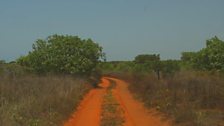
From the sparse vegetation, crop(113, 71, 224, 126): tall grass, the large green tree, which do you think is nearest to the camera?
crop(113, 71, 224, 126): tall grass

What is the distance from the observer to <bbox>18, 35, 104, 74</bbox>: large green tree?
40812 millimetres

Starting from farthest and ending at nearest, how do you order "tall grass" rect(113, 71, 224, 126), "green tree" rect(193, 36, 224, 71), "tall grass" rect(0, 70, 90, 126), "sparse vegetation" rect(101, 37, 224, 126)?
"green tree" rect(193, 36, 224, 71), "sparse vegetation" rect(101, 37, 224, 126), "tall grass" rect(113, 71, 224, 126), "tall grass" rect(0, 70, 90, 126)

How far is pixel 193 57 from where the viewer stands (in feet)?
127

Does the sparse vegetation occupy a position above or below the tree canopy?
below

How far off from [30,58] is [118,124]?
28471 mm

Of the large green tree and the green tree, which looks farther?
the large green tree

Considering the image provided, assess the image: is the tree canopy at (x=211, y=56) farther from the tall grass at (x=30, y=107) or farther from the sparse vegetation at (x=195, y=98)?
the tall grass at (x=30, y=107)

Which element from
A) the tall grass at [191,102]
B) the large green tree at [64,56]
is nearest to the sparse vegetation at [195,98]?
the tall grass at [191,102]

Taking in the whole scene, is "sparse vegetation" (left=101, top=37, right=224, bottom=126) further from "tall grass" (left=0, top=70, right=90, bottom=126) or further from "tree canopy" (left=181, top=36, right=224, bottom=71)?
"tall grass" (left=0, top=70, right=90, bottom=126)

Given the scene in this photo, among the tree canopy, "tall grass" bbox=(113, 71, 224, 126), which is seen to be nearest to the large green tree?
the tree canopy

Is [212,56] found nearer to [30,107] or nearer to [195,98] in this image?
[195,98]

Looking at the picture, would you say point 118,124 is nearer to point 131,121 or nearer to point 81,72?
point 131,121

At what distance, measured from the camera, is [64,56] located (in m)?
41.0

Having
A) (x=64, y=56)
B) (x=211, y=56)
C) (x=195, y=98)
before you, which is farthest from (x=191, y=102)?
(x=64, y=56)
